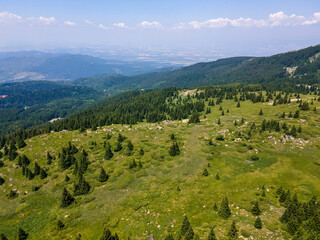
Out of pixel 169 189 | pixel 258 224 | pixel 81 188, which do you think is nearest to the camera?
pixel 258 224

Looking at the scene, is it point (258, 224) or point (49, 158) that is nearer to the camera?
point (258, 224)

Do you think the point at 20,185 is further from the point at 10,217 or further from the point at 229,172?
the point at 229,172

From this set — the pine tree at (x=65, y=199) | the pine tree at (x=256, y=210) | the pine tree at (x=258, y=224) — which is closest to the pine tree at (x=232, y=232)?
the pine tree at (x=258, y=224)

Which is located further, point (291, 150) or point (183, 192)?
point (291, 150)

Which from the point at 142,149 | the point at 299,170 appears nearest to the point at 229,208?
the point at 299,170

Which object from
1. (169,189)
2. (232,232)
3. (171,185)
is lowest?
(169,189)

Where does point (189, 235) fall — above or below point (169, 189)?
above

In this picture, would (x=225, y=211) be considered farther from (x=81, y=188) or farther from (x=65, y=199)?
(x=65, y=199)

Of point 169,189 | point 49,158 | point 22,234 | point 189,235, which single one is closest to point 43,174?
point 49,158

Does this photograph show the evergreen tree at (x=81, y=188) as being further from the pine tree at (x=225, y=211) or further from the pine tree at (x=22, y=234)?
the pine tree at (x=225, y=211)
